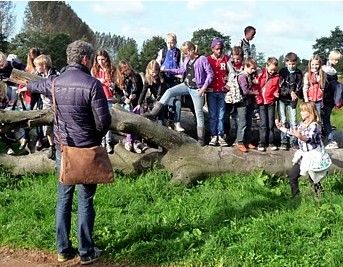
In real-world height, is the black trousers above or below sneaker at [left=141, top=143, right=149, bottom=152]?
below

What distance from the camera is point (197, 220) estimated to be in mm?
Result: 6965

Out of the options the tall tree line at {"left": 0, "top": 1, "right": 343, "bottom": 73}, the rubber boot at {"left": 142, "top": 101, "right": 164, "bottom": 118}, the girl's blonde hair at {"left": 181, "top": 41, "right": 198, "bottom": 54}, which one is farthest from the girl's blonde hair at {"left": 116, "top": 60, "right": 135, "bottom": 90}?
the tall tree line at {"left": 0, "top": 1, "right": 343, "bottom": 73}

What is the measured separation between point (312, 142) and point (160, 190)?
2.18 m

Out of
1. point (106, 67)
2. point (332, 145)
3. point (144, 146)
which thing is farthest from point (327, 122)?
point (106, 67)

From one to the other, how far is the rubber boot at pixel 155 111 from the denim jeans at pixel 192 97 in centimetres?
6

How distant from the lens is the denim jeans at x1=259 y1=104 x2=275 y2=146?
891cm

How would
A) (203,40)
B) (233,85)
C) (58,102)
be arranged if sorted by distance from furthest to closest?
(203,40) < (233,85) < (58,102)

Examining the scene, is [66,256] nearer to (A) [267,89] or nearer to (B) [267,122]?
(B) [267,122]

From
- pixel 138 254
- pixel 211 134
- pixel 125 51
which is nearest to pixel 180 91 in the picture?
pixel 211 134

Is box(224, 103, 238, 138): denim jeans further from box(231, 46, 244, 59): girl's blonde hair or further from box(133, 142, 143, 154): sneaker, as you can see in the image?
box(133, 142, 143, 154): sneaker

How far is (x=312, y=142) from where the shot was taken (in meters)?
7.27

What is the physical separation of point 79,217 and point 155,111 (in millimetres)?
3306

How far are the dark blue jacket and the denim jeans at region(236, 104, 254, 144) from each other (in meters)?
3.41

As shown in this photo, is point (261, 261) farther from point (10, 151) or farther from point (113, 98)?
point (10, 151)
